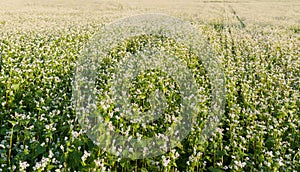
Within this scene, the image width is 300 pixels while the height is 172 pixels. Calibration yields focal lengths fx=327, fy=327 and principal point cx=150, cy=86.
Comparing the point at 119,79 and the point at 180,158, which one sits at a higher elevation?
the point at 119,79

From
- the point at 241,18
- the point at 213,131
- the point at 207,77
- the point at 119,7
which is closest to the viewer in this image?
the point at 213,131

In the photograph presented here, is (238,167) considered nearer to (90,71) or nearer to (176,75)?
(176,75)

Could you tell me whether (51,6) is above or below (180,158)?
above

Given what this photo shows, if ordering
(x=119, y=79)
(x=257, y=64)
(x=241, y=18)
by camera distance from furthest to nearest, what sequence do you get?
(x=241, y=18) < (x=257, y=64) < (x=119, y=79)

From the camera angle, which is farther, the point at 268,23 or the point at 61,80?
the point at 268,23

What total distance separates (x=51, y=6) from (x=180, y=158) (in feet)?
120

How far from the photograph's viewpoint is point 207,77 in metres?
9.45

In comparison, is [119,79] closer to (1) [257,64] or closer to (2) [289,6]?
(1) [257,64]

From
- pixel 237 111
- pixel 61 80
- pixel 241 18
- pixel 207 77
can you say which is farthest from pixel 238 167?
pixel 241 18

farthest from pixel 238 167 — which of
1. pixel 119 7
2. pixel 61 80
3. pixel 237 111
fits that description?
pixel 119 7

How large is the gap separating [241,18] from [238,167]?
997 inches

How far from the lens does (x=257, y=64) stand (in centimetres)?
1135

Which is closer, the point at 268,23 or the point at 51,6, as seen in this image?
the point at 268,23

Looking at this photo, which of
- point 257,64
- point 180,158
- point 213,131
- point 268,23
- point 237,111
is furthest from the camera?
point 268,23
